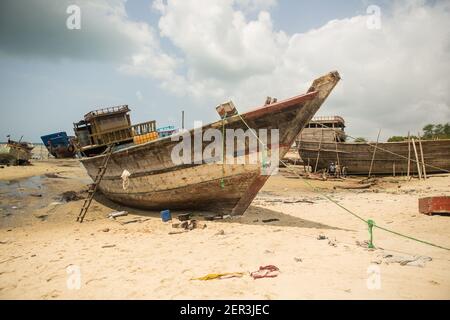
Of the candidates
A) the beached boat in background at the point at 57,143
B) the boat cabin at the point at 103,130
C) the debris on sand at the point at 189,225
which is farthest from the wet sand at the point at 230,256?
the beached boat in background at the point at 57,143

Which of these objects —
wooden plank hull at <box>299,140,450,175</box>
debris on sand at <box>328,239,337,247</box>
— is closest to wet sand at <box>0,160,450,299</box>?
debris on sand at <box>328,239,337,247</box>

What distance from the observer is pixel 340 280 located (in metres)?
3.31

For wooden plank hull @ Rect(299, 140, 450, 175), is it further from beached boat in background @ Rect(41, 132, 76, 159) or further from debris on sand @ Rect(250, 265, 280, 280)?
beached boat in background @ Rect(41, 132, 76, 159)

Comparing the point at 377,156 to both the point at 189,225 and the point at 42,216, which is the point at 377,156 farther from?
the point at 42,216

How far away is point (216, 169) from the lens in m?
6.85

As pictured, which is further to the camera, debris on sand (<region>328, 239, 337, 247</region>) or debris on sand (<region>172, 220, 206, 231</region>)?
debris on sand (<region>172, 220, 206, 231</region>)

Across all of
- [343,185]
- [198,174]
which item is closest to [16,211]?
[198,174]

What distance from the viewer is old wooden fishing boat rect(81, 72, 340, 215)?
643cm

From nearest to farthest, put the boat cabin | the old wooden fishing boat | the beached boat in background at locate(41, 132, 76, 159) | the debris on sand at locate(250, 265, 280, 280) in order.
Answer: the debris on sand at locate(250, 265, 280, 280) → the old wooden fishing boat → the boat cabin → the beached boat in background at locate(41, 132, 76, 159)

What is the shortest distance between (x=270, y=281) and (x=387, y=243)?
2.81m

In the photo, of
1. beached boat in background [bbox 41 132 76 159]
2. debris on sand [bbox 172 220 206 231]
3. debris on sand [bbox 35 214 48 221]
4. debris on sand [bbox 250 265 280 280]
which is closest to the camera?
debris on sand [bbox 250 265 280 280]

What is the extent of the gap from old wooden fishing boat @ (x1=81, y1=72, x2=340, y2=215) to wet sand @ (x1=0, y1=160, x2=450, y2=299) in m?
0.69

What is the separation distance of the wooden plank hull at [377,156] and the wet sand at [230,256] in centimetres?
979

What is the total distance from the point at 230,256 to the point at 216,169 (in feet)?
8.92
